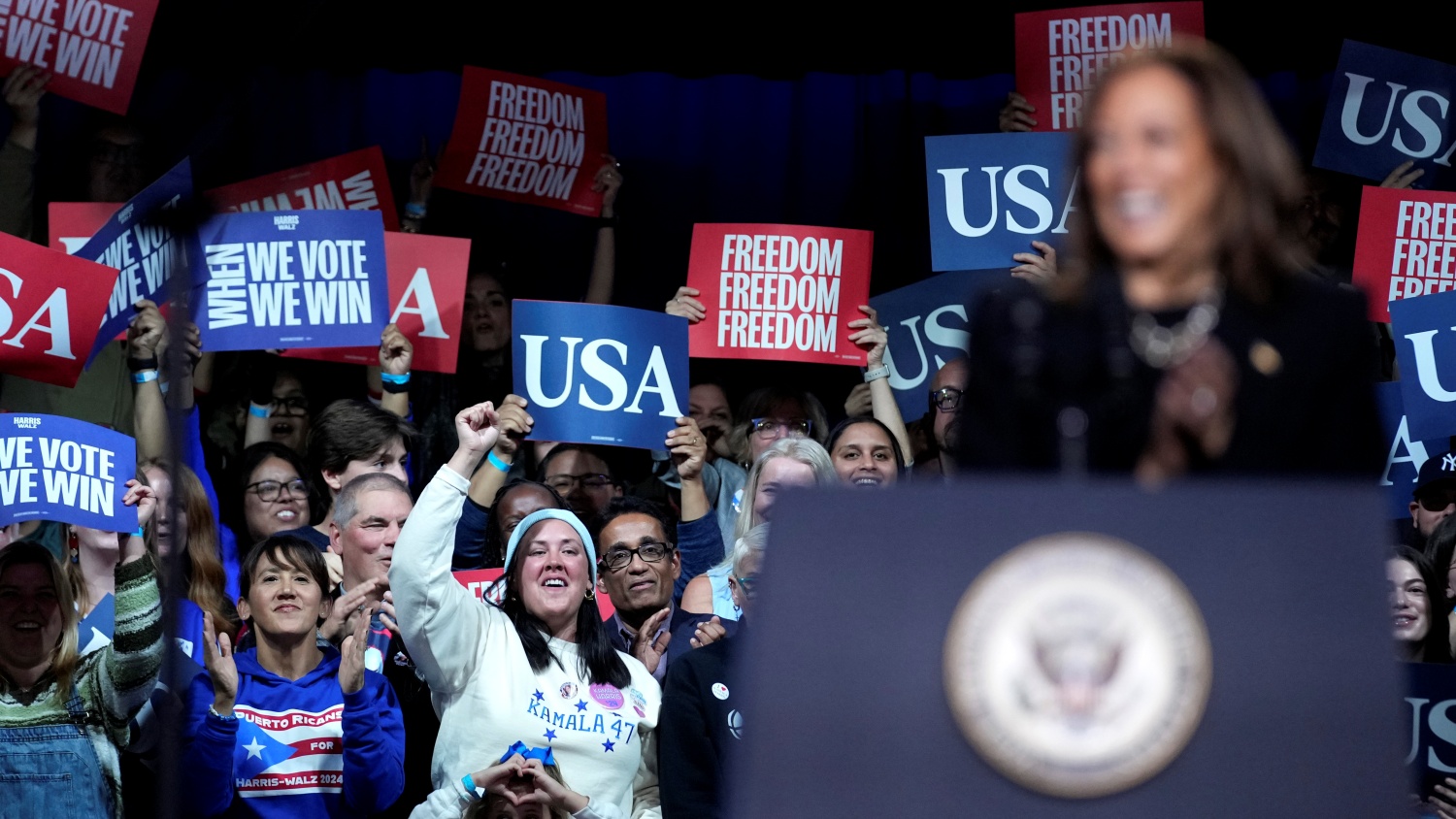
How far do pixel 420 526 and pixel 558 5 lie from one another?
3394mm

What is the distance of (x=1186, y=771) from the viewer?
1.29 meters

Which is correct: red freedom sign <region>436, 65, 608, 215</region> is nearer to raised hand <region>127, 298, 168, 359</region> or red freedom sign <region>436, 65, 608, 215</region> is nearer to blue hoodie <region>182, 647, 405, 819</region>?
raised hand <region>127, 298, 168, 359</region>

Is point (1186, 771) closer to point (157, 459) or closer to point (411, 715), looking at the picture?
point (411, 715)

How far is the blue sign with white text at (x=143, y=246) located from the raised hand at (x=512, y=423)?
1006mm

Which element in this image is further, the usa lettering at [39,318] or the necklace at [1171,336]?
the usa lettering at [39,318]

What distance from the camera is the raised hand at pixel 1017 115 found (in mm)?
5566

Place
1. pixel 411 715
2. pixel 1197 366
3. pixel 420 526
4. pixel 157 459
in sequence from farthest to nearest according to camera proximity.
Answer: pixel 157 459, pixel 411 715, pixel 420 526, pixel 1197 366

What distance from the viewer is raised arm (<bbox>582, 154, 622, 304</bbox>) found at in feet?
20.1

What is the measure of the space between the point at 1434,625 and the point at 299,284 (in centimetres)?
326

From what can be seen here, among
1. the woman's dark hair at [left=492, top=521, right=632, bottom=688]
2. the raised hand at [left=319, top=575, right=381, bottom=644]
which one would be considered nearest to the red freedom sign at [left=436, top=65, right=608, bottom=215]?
the raised hand at [left=319, top=575, right=381, bottom=644]

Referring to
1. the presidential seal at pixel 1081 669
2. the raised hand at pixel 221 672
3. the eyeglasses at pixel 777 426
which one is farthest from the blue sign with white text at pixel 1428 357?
the presidential seal at pixel 1081 669

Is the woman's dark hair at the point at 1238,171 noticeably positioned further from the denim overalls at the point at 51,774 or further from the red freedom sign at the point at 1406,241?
the red freedom sign at the point at 1406,241

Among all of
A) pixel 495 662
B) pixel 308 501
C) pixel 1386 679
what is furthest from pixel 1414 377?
pixel 1386 679

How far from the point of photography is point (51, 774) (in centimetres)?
369
